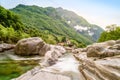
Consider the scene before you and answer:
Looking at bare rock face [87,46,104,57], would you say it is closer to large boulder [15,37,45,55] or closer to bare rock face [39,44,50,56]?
bare rock face [39,44,50,56]

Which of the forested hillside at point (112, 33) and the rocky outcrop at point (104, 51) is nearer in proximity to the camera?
the rocky outcrop at point (104, 51)

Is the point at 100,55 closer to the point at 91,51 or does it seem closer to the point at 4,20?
the point at 91,51

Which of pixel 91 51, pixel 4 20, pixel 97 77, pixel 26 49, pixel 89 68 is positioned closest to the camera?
pixel 97 77

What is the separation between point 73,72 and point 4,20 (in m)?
78.8

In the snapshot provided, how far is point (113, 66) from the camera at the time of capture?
51.8ft

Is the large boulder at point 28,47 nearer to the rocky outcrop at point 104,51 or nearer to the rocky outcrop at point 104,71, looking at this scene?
the rocky outcrop at point 104,51

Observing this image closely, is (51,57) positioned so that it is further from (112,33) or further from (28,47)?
(112,33)

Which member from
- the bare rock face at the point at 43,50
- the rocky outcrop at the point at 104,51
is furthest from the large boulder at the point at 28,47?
the rocky outcrop at the point at 104,51

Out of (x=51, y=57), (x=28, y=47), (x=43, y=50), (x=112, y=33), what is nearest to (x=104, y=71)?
(x=51, y=57)

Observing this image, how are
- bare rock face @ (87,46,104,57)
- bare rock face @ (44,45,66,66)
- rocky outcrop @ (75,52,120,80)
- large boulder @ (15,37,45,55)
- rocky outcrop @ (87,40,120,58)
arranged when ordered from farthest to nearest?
large boulder @ (15,37,45,55) → bare rock face @ (87,46,104,57) → bare rock face @ (44,45,66,66) → rocky outcrop @ (87,40,120,58) → rocky outcrop @ (75,52,120,80)

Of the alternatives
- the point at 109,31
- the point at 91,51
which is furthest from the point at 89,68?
the point at 109,31

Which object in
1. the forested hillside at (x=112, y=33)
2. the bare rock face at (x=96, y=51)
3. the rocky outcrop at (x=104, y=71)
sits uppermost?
the forested hillside at (x=112, y=33)

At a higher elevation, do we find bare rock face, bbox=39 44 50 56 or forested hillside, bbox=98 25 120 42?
forested hillside, bbox=98 25 120 42

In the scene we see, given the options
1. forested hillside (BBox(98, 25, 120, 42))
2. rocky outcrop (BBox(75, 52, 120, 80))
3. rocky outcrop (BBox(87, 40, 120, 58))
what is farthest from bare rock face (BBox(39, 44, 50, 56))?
forested hillside (BBox(98, 25, 120, 42))
